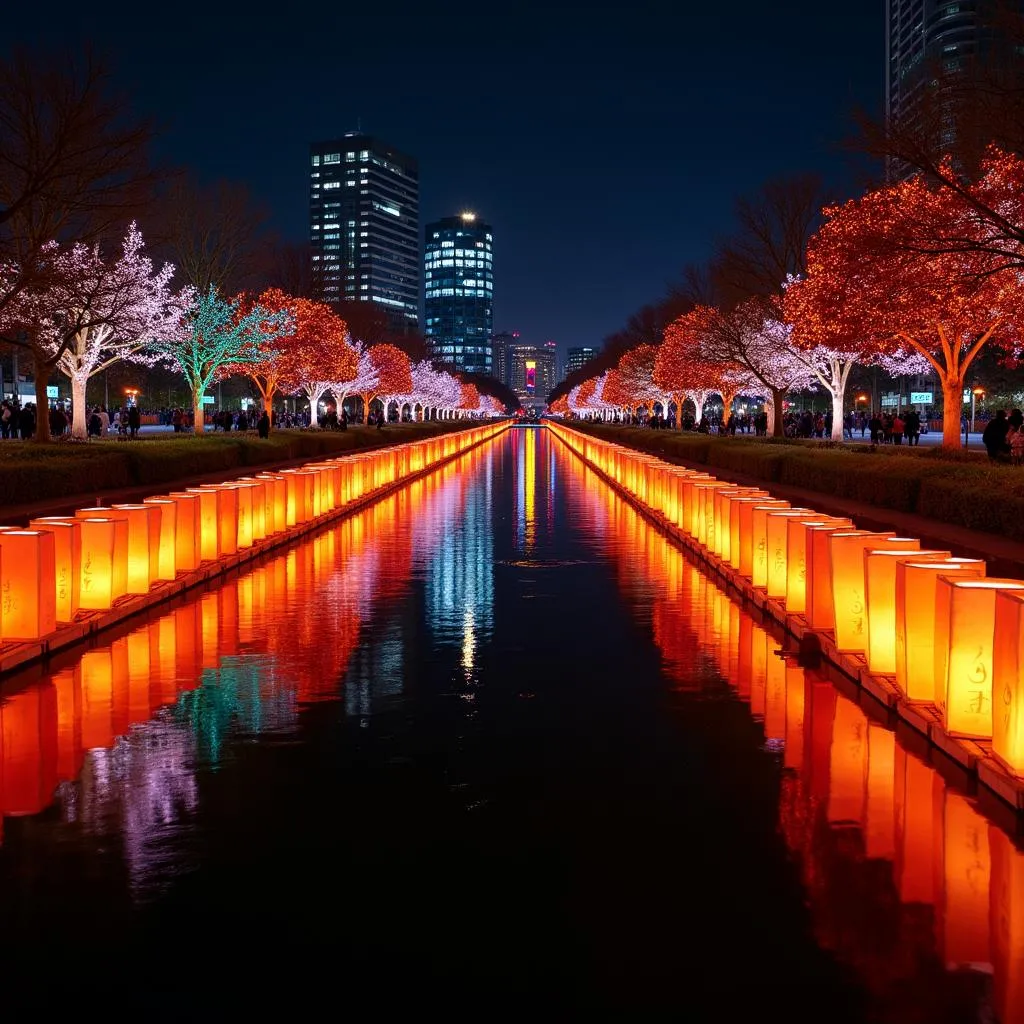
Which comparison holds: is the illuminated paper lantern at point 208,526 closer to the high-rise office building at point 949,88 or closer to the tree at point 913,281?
the tree at point 913,281

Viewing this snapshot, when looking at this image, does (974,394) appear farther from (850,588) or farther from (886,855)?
(886,855)

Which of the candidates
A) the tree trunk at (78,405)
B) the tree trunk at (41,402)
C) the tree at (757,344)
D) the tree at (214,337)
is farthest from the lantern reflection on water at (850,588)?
the tree at (757,344)

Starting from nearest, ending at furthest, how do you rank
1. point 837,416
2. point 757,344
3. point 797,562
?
point 797,562, point 837,416, point 757,344

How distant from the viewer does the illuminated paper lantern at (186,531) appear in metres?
14.6

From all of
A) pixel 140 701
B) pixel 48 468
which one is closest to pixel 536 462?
pixel 48 468

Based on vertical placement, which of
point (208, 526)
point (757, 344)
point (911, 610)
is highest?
point (757, 344)

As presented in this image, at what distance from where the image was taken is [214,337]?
52906mm

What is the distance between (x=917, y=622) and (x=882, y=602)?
37.0 inches

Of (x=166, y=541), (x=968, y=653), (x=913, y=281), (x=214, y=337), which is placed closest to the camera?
(x=968, y=653)

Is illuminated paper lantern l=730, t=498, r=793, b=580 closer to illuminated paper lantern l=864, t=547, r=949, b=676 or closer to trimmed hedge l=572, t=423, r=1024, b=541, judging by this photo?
trimmed hedge l=572, t=423, r=1024, b=541

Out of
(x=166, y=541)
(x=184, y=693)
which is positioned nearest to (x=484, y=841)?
(x=184, y=693)

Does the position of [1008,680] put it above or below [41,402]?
below

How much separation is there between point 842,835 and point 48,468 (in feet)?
61.4

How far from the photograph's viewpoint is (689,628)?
12.0 meters
